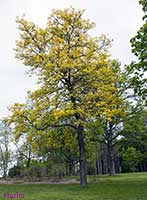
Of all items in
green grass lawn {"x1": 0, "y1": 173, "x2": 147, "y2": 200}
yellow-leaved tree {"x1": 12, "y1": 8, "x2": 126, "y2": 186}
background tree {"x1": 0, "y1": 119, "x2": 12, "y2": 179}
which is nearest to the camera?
green grass lawn {"x1": 0, "y1": 173, "x2": 147, "y2": 200}

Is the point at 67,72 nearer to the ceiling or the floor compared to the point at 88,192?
nearer to the ceiling

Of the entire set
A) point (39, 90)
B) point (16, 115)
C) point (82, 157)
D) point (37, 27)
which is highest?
point (37, 27)

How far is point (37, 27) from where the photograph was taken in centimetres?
2403

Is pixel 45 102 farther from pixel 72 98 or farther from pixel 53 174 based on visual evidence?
pixel 53 174

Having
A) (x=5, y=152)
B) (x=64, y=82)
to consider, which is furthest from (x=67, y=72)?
(x=5, y=152)

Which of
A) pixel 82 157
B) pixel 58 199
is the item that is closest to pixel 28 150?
pixel 82 157

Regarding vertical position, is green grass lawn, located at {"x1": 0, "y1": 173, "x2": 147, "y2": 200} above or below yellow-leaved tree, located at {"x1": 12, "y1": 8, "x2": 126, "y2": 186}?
below

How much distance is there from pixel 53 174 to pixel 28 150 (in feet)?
47.9

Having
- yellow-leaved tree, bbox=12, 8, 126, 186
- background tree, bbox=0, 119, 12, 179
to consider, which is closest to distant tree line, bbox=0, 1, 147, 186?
yellow-leaved tree, bbox=12, 8, 126, 186

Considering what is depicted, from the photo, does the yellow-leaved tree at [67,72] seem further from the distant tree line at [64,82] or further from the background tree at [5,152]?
the background tree at [5,152]

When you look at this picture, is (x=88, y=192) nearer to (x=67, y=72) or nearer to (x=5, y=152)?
(x=67, y=72)

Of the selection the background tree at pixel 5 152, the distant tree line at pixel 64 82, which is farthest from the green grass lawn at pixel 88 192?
the background tree at pixel 5 152

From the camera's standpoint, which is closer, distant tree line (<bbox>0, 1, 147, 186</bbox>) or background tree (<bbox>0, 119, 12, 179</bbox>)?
distant tree line (<bbox>0, 1, 147, 186</bbox>)

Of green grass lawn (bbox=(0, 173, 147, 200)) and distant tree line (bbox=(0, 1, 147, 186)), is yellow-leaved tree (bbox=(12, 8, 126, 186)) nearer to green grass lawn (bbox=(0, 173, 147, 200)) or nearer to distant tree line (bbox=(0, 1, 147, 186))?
distant tree line (bbox=(0, 1, 147, 186))
